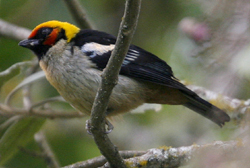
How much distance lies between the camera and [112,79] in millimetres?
2494

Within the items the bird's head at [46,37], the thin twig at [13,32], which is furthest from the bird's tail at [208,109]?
the thin twig at [13,32]

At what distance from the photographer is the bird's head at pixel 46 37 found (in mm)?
3767

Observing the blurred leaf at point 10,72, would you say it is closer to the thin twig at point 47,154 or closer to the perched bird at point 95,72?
the perched bird at point 95,72

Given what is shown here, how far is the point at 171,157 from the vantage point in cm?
322

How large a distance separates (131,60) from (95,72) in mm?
436

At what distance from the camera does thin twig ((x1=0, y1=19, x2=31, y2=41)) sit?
5.34m

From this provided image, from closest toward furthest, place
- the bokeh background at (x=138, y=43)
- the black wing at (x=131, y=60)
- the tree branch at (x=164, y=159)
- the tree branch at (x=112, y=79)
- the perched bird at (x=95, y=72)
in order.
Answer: the tree branch at (x=112, y=79)
the tree branch at (x=164, y=159)
the perched bird at (x=95, y=72)
the black wing at (x=131, y=60)
the bokeh background at (x=138, y=43)

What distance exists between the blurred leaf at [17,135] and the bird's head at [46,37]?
A: 3.21ft

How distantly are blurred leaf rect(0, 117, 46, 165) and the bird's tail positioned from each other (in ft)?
6.22

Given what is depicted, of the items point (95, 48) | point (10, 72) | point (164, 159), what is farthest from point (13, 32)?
point (164, 159)

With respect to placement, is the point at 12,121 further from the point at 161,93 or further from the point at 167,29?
the point at 167,29

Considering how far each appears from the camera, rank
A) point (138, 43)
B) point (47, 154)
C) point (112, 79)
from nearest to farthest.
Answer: point (112, 79)
point (47, 154)
point (138, 43)

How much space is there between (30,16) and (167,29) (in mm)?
2333

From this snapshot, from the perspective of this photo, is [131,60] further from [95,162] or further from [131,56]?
[95,162]
